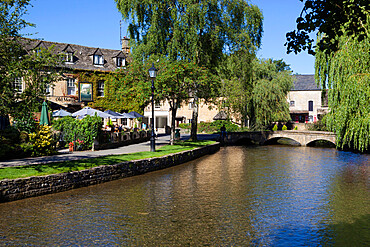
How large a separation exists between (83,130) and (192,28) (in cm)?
1306

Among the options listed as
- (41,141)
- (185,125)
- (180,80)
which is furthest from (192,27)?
(185,125)

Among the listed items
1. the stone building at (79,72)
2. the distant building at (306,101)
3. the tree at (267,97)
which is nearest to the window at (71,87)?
the stone building at (79,72)

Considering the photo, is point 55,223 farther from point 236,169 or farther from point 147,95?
point 147,95

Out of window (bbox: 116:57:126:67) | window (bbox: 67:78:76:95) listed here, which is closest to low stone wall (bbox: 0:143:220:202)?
window (bbox: 67:78:76:95)

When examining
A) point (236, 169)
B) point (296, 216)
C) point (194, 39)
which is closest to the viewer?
point (296, 216)

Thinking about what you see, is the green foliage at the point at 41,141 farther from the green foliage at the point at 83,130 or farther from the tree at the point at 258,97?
the tree at the point at 258,97

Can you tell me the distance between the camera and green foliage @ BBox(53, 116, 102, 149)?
2353 centimetres

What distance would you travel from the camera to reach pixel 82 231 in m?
10.4

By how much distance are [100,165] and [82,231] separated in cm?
728

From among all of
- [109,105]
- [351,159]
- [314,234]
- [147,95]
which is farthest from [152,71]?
[109,105]

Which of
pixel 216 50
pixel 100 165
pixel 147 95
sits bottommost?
pixel 100 165

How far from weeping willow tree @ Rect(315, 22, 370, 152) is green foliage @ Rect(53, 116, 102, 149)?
1558cm

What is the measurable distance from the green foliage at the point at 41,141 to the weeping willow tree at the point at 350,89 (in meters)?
17.7

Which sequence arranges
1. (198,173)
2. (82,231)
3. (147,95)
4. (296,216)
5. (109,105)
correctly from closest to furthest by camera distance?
(82,231), (296,216), (198,173), (147,95), (109,105)
